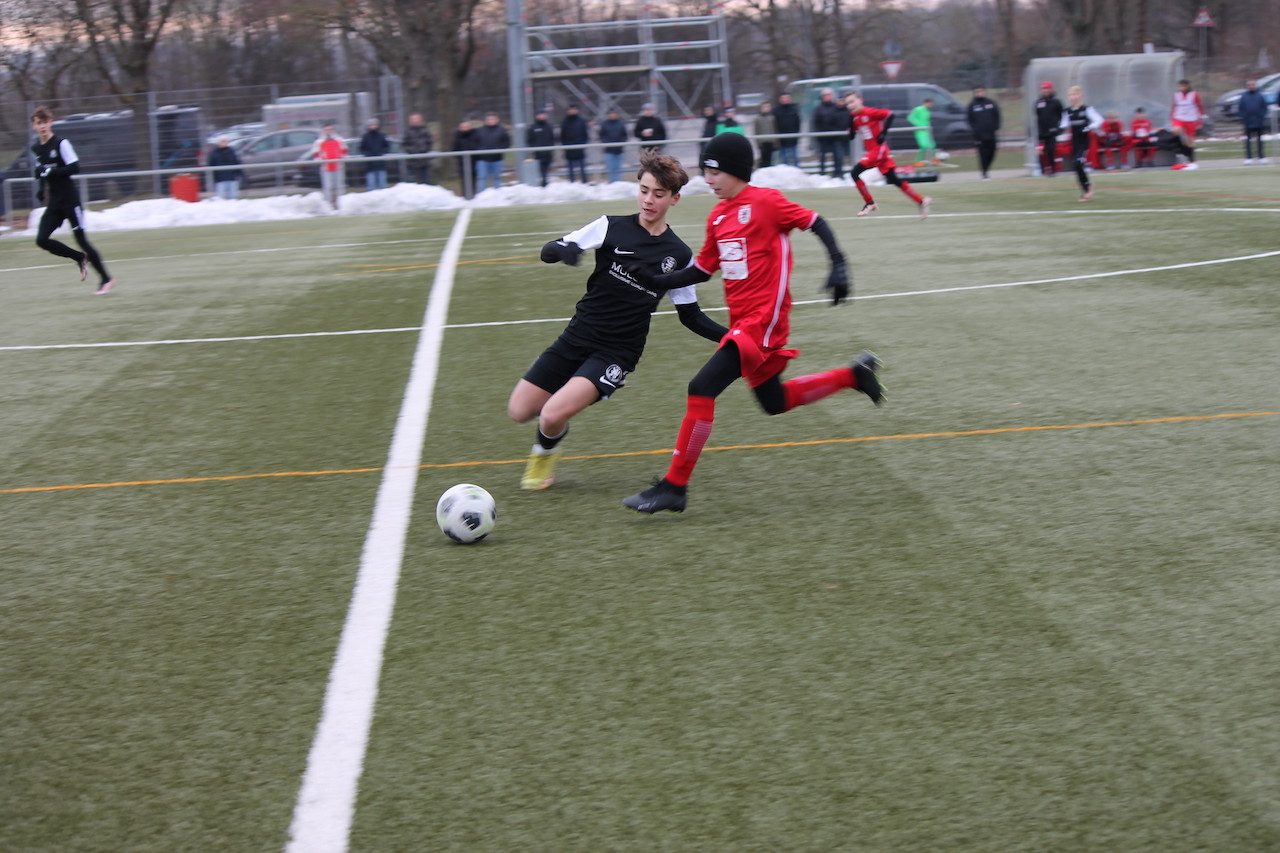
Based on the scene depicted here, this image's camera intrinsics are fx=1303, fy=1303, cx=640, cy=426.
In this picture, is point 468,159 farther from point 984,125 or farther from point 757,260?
point 757,260

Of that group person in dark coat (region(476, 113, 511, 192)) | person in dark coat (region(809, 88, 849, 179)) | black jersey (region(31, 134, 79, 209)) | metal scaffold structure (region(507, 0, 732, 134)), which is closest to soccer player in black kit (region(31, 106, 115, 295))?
black jersey (region(31, 134, 79, 209))

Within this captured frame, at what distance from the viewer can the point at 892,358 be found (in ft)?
28.4

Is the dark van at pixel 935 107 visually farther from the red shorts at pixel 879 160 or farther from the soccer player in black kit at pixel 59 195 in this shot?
the soccer player in black kit at pixel 59 195

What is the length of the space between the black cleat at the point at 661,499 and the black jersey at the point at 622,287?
2.67 ft

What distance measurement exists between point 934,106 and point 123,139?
21739 millimetres

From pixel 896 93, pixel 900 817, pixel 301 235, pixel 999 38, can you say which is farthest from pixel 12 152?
pixel 999 38

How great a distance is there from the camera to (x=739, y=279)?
18.5 ft

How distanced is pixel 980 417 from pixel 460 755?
431cm

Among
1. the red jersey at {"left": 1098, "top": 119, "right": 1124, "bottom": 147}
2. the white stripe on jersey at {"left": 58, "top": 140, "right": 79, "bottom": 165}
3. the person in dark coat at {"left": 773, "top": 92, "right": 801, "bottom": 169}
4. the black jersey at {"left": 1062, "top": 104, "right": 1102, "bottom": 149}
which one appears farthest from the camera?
the person in dark coat at {"left": 773, "top": 92, "right": 801, "bottom": 169}

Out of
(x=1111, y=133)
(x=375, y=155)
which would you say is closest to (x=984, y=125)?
(x=1111, y=133)

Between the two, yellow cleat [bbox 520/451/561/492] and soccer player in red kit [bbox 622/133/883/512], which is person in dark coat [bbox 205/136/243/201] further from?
soccer player in red kit [bbox 622/133/883/512]

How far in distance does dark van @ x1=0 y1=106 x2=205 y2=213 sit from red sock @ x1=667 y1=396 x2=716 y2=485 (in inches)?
1094

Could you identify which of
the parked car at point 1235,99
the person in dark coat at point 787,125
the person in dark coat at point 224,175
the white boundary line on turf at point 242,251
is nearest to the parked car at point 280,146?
the person in dark coat at point 224,175

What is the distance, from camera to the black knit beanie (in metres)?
5.47
